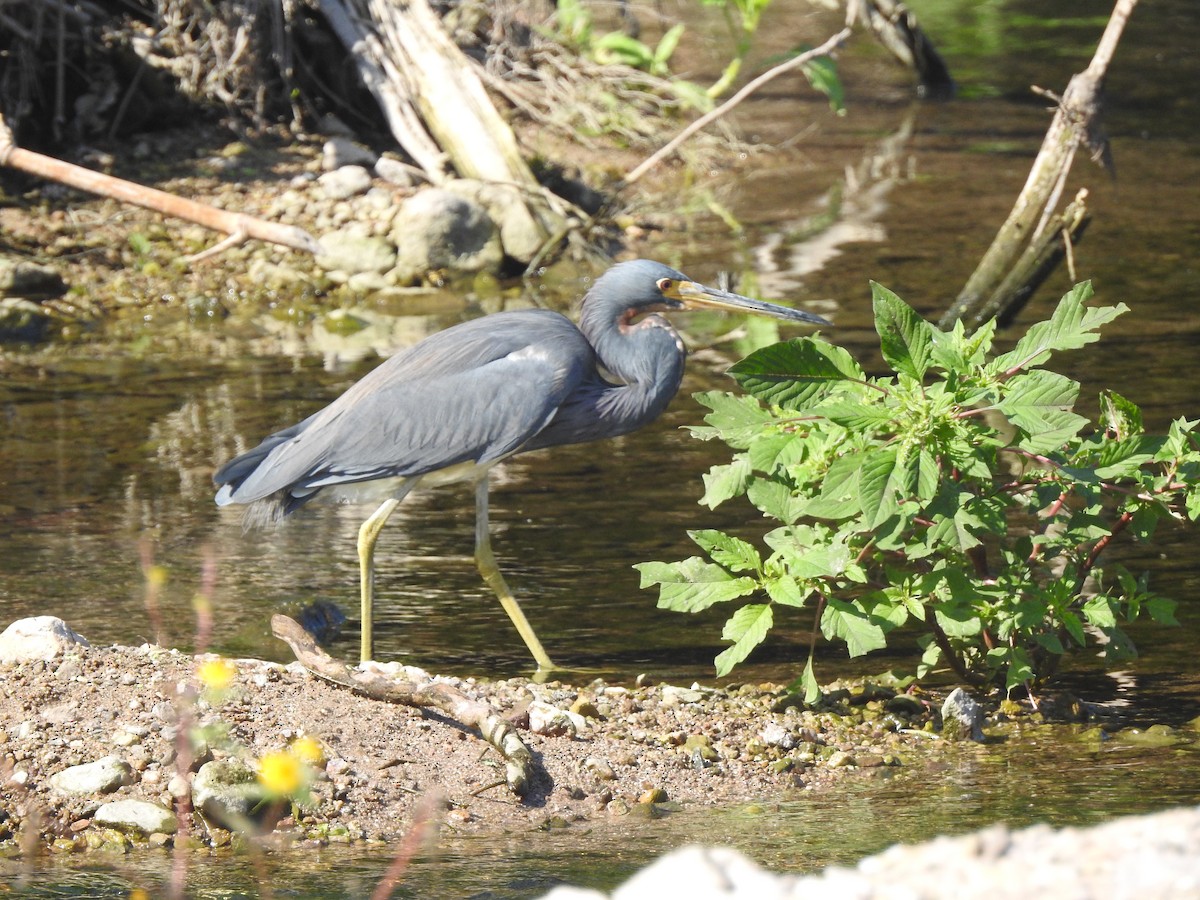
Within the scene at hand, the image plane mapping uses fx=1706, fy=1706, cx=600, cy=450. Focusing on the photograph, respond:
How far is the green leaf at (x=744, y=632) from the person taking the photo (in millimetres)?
4965

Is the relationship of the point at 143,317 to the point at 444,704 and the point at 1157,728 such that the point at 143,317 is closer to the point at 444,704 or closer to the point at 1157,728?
the point at 444,704

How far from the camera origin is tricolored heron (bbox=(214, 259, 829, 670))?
6.23 metres

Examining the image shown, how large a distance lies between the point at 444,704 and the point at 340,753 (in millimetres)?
346

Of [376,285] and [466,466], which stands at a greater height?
[376,285]

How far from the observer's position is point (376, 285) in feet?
39.4

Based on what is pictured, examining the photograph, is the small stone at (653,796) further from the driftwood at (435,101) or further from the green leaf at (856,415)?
the driftwood at (435,101)

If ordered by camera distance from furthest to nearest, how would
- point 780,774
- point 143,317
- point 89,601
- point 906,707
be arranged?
point 143,317, point 89,601, point 906,707, point 780,774

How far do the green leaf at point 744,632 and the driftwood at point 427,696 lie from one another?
0.71m

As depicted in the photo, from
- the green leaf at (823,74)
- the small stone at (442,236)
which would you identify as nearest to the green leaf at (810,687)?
the small stone at (442,236)

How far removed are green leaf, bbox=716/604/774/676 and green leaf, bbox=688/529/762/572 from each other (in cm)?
13

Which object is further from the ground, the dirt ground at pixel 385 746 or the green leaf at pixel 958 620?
the green leaf at pixel 958 620

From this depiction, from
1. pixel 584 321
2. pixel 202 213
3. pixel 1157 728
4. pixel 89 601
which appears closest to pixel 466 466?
pixel 584 321

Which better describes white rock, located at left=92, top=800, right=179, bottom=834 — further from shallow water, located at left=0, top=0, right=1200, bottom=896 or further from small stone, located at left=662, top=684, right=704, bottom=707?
small stone, located at left=662, top=684, right=704, bottom=707

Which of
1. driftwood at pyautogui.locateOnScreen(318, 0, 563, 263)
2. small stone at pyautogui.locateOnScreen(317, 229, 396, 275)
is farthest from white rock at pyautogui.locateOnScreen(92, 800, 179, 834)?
driftwood at pyautogui.locateOnScreen(318, 0, 563, 263)
